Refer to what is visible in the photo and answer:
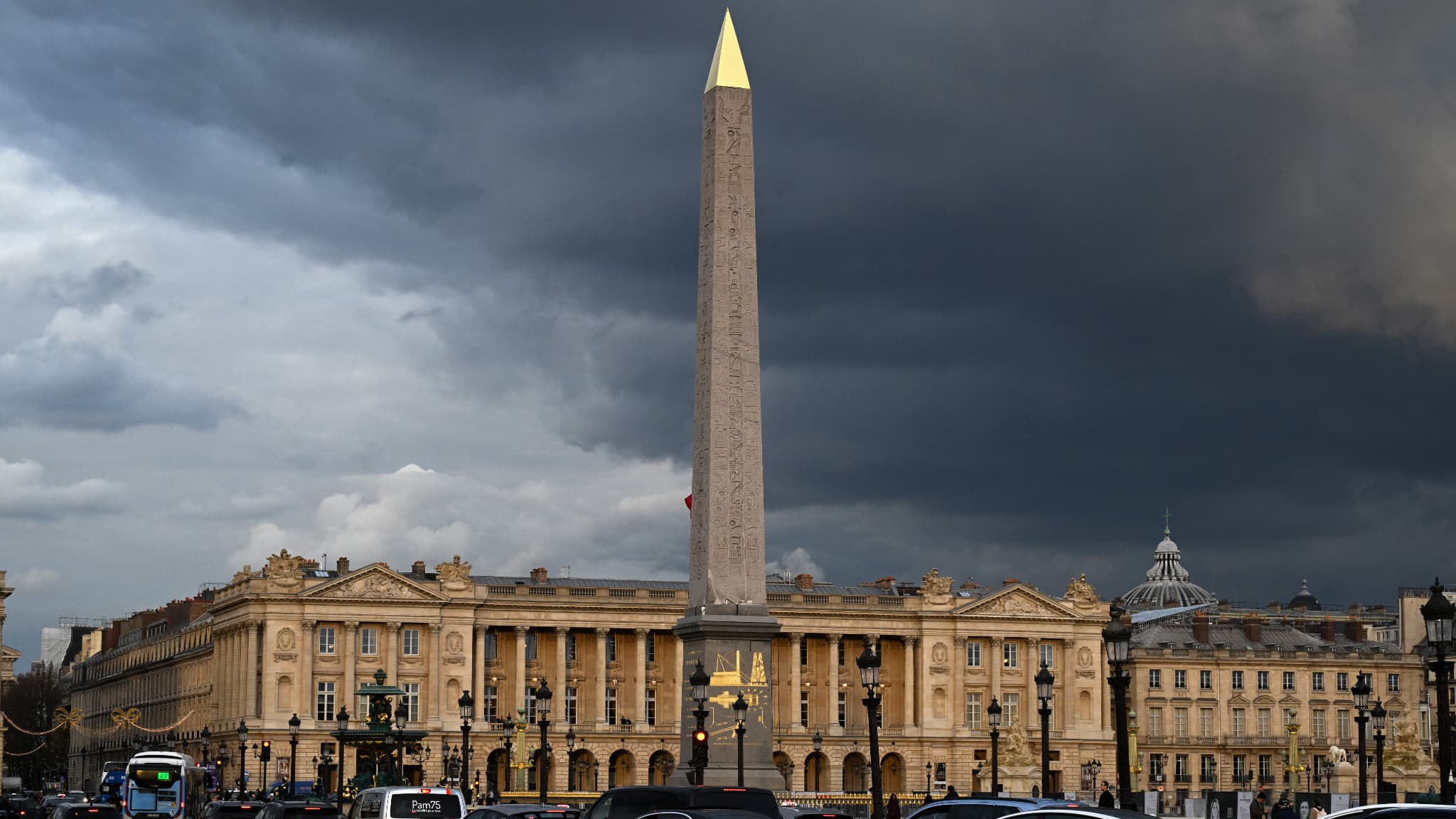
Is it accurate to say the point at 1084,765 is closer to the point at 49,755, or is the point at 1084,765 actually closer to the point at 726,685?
the point at 726,685

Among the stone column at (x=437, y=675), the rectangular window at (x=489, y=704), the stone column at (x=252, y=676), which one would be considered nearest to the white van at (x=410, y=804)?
the stone column at (x=252, y=676)

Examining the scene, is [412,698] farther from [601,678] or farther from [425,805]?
[425,805]

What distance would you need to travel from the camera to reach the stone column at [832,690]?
11612cm

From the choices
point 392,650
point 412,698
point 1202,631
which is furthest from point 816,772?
point 1202,631

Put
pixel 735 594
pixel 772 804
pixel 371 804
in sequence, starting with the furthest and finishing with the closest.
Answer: pixel 735 594 < pixel 371 804 < pixel 772 804

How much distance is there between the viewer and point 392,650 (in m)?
107

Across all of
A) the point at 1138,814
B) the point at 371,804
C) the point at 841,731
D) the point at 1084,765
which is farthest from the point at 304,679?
the point at 1138,814

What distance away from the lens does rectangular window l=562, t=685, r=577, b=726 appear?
112188 mm

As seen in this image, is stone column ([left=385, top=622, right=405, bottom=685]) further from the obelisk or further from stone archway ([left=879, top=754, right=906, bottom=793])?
the obelisk

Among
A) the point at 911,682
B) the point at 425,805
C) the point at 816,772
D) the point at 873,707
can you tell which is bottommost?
the point at 816,772

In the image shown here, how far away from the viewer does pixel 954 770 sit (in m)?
115

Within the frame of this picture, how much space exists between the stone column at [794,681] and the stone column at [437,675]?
19.6 m

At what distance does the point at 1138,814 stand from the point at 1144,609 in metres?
133

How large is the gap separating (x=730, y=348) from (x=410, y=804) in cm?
1713
